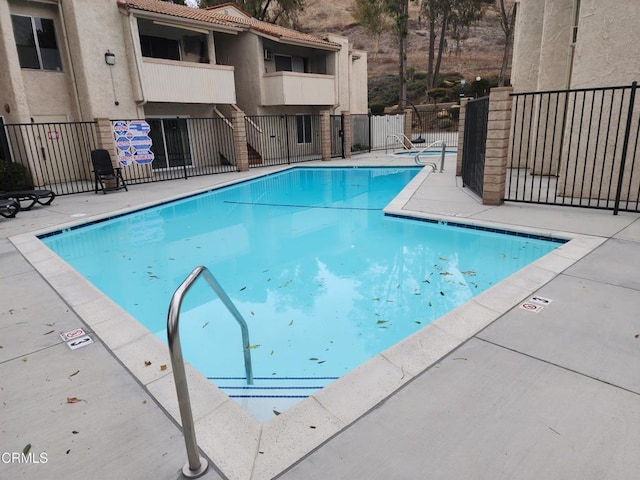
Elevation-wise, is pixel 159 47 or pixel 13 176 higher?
pixel 159 47

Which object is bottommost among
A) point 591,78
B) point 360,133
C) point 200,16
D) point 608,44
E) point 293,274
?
point 293,274

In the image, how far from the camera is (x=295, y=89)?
18.4 metres

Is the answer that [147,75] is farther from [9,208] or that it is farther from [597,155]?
[597,155]

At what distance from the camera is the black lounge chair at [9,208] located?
820 cm

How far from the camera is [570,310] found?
3.43 metres

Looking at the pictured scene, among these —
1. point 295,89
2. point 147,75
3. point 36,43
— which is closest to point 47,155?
point 36,43

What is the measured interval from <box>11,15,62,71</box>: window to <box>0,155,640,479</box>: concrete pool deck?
12.1 metres

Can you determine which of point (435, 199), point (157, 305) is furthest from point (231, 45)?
point (157, 305)

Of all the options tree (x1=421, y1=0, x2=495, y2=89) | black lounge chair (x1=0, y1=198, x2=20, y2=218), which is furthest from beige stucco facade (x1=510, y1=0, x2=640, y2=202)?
tree (x1=421, y1=0, x2=495, y2=89)

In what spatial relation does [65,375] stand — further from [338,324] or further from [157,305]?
[338,324]

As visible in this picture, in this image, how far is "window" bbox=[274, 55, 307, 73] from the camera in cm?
2050

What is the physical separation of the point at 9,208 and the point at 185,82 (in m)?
8.95

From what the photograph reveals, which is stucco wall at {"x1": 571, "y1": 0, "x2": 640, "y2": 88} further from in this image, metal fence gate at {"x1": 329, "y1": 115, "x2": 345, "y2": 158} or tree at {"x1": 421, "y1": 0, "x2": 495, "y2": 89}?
tree at {"x1": 421, "y1": 0, "x2": 495, "y2": 89}

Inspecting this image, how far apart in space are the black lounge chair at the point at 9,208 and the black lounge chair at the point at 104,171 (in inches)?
105
